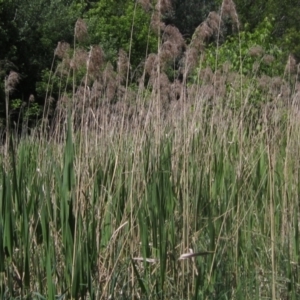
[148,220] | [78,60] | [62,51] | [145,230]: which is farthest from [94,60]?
[148,220]

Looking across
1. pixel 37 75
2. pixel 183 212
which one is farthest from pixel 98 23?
pixel 183 212

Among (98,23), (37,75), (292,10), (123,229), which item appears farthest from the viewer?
(292,10)

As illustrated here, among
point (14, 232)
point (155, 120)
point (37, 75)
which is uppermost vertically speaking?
point (155, 120)

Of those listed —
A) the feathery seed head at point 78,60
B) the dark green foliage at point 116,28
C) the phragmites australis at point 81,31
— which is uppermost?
the phragmites australis at point 81,31

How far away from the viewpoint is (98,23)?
57.6ft

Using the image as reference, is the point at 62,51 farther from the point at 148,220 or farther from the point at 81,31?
the point at 148,220

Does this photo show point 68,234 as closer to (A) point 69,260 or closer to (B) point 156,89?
(A) point 69,260

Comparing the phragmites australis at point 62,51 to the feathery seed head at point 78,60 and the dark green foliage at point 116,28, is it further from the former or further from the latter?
the dark green foliage at point 116,28

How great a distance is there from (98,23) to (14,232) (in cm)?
1501

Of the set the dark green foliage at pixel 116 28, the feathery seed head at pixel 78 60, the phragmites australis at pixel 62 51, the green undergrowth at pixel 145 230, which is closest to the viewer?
the green undergrowth at pixel 145 230

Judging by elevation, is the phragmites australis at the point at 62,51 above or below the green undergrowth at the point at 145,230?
above

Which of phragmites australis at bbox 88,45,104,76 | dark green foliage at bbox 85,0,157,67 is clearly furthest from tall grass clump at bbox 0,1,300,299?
dark green foliage at bbox 85,0,157,67

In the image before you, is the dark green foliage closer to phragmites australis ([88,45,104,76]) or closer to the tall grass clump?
the tall grass clump

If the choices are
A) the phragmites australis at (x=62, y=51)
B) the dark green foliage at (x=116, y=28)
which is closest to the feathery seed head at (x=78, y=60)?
the phragmites australis at (x=62, y=51)
